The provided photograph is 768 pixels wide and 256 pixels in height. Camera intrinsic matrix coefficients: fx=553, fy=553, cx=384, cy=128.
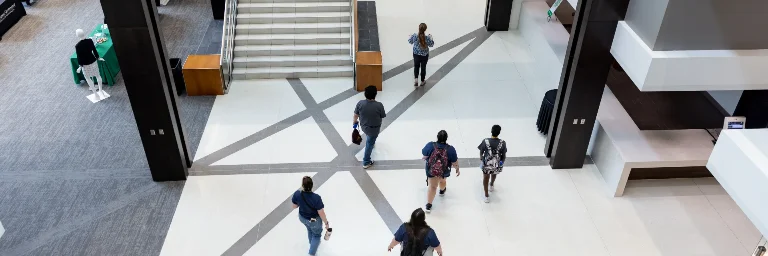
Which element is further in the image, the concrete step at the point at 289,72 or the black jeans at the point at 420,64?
the concrete step at the point at 289,72

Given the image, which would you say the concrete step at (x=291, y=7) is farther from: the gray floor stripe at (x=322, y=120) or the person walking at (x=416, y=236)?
the person walking at (x=416, y=236)

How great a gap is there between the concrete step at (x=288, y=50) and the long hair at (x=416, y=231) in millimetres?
6566

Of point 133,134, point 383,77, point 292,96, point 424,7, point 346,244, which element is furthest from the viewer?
point 424,7

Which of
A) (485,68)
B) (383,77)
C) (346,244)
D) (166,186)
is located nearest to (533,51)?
(485,68)

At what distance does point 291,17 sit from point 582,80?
250 inches

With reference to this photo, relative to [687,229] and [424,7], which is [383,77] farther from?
[687,229]

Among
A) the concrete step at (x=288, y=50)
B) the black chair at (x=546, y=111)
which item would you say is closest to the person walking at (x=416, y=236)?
the black chair at (x=546, y=111)

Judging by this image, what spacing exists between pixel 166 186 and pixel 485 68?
6.47m

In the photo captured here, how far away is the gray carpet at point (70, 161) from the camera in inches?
282

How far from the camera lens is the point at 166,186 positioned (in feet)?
26.3

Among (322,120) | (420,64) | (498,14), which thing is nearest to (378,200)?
(322,120)

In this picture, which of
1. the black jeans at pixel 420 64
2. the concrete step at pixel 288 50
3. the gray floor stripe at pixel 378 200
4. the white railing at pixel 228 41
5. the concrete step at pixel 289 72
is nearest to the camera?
the gray floor stripe at pixel 378 200

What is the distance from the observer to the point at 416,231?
5145 millimetres

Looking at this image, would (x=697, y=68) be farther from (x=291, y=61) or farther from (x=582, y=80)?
(x=291, y=61)
